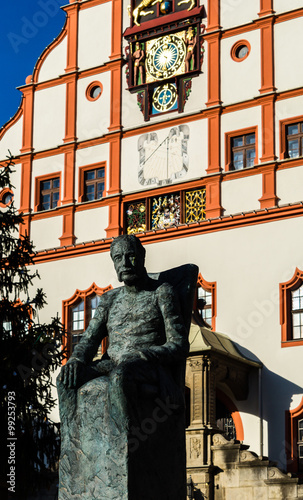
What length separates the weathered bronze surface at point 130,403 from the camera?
19.6ft

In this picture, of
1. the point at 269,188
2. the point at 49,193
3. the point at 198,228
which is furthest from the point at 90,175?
the point at 269,188

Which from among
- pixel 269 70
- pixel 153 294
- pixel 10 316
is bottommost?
pixel 153 294

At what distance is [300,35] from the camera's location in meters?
22.0

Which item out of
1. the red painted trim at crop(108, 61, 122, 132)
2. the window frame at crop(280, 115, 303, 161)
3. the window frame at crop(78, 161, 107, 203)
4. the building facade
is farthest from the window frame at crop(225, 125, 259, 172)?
the window frame at crop(78, 161, 107, 203)

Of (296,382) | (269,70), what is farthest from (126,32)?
(296,382)

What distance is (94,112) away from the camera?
82.2 feet

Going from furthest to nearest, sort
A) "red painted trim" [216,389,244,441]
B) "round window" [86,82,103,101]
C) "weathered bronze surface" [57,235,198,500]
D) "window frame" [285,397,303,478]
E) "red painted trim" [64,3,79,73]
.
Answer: "red painted trim" [64,3,79,73] < "round window" [86,82,103,101] < "red painted trim" [216,389,244,441] < "window frame" [285,397,303,478] < "weathered bronze surface" [57,235,198,500]

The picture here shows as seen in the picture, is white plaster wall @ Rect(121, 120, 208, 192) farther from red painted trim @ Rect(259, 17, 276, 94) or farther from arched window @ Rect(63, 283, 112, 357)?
arched window @ Rect(63, 283, 112, 357)

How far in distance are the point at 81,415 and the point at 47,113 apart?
2051 centimetres

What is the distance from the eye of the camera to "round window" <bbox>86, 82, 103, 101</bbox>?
82.7 feet

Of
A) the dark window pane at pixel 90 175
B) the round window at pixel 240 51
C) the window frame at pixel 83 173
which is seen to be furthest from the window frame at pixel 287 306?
the dark window pane at pixel 90 175

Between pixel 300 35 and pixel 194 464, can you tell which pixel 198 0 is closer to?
pixel 300 35

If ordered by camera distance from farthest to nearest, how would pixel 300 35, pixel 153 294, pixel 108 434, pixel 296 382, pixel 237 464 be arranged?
pixel 300 35
pixel 296 382
pixel 237 464
pixel 153 294
pixel 108 434

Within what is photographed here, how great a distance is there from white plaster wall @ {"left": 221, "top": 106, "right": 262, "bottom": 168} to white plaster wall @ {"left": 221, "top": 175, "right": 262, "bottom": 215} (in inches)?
24.3
